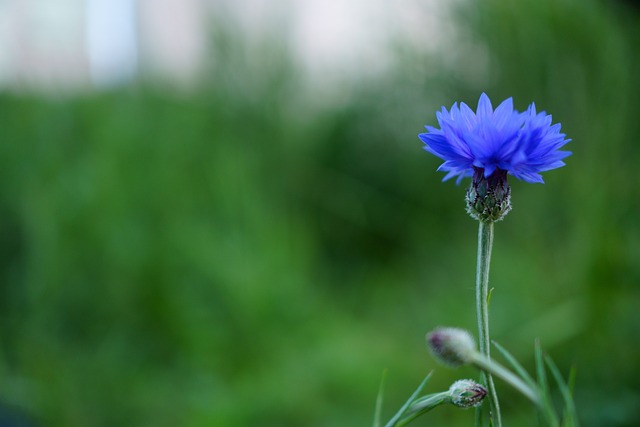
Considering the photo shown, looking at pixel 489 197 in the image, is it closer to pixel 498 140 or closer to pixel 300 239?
pixel 498 140

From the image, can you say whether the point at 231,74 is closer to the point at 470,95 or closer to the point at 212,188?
the point at 212,188

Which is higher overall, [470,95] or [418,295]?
[470,95]

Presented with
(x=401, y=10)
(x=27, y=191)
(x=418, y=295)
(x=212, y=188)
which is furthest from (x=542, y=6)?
(x=27, y=191)

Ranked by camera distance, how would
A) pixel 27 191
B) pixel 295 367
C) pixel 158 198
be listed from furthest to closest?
1. pixel 158 198
2. pixel 27 191
3. pixel 295 367

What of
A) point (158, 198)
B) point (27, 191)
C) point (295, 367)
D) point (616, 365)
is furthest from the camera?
point (158, 198)

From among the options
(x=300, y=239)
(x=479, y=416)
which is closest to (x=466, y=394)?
(x=479, y=416)

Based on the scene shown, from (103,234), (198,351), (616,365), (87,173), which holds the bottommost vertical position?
(616,365)

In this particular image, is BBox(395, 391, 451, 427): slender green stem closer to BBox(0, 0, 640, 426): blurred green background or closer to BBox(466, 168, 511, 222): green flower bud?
BBox(466, 168, 511, 222): green flower bud
